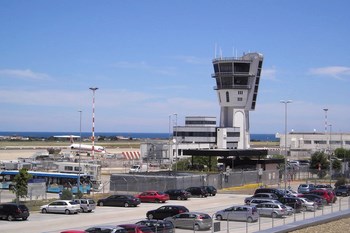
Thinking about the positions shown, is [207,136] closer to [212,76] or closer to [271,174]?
[212,76]

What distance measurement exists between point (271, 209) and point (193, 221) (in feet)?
28.5

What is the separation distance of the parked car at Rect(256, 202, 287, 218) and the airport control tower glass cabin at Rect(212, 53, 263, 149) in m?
70.0

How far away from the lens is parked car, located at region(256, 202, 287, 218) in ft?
127

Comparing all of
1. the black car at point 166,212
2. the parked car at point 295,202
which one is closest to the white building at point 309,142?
the parked car at point 295,202

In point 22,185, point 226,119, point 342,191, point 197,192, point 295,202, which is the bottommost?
point 197,192

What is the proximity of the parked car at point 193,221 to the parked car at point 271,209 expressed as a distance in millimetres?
7474

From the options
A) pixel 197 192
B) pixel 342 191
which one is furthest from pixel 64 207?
pixel 342 191

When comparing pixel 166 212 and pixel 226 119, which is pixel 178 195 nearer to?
pixel 166 212

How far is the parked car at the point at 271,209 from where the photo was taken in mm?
38656

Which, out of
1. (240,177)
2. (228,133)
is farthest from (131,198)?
(228,133)

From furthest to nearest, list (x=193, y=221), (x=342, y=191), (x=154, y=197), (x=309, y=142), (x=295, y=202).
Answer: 1. (x=309, y=142)
2. (x=342, y=191)
3. (x=154, y=197)
4. (x=295, y=202)
5. (x=193, y=221)

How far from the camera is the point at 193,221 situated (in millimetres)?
32188

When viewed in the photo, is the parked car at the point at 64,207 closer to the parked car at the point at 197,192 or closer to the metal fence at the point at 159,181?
the parked car at the point at 197,192

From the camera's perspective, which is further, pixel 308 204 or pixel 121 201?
pixel 121 201
